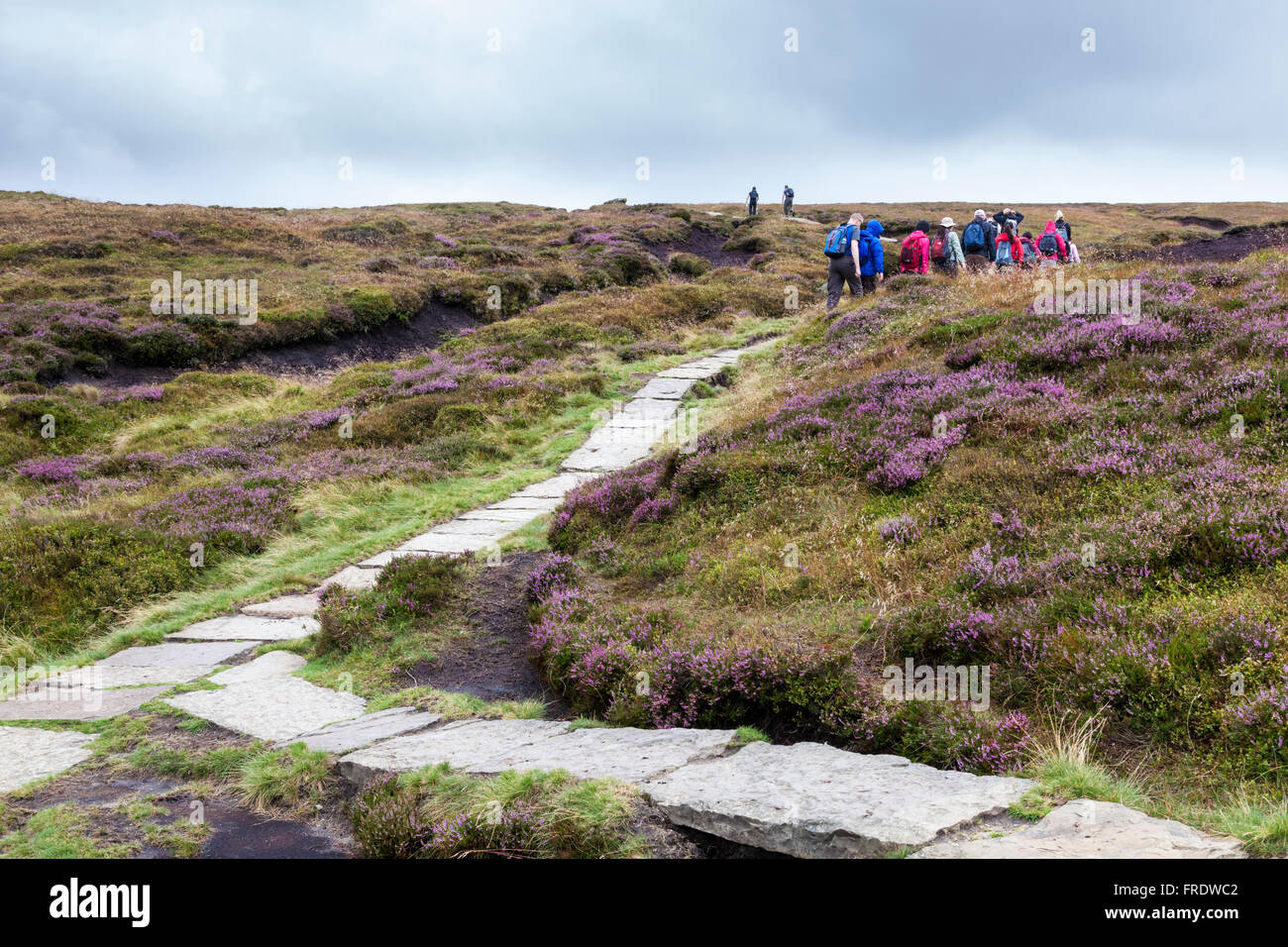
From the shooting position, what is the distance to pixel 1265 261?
13789mm

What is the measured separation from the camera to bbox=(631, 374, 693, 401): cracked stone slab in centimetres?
2050

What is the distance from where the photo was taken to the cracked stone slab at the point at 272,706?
6945 mm

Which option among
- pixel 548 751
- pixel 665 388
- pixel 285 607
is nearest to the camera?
pixel 548 751

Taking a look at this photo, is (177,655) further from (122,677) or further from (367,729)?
(367,729)

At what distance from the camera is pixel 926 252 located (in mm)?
25297

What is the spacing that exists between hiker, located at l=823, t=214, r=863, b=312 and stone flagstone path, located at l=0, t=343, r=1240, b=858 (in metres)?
17.5

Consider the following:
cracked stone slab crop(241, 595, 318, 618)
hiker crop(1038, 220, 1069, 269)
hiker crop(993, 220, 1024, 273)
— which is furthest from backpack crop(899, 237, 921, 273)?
cracked stone slab crop(241, 595, 318, 618)

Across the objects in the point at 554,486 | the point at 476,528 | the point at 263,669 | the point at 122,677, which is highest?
the point at 554,486

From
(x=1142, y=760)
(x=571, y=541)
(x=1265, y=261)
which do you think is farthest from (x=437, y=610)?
(x=1265, y=261)

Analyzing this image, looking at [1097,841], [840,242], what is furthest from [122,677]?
[840,242]

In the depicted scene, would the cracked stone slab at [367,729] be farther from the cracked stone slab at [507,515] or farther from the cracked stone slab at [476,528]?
the cracked stone slab at [507,515]

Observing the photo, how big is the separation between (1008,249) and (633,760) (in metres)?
24.8

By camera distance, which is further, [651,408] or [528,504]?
[651,408]

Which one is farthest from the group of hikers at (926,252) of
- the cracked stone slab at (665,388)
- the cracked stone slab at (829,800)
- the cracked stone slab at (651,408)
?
the cracked stone slab at (829,800)
